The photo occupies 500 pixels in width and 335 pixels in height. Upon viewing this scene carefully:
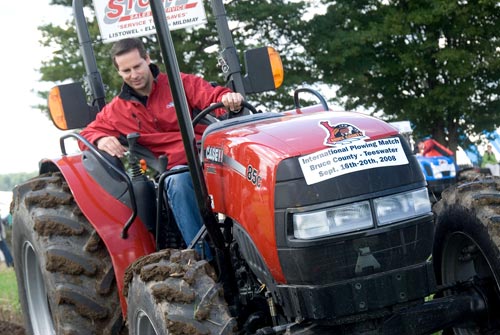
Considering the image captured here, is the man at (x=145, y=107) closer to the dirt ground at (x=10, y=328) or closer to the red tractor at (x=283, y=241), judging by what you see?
the red tractor at (x=283, y=241)

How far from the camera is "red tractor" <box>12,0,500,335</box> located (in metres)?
3.56

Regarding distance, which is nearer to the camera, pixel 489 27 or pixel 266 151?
pixel 266 151

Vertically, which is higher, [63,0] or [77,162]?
[63,0]

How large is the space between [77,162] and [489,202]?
7.42 feet

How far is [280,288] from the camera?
12.0 ft

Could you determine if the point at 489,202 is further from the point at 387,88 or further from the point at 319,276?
the point at 387,88

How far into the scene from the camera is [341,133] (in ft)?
12.3

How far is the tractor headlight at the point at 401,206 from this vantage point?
360 centimetres

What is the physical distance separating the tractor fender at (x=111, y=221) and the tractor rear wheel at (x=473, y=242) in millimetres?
1471

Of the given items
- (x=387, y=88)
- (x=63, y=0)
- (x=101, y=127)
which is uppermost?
(x=63, y=0)

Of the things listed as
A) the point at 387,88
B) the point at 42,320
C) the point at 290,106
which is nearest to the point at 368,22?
the point at 387,88

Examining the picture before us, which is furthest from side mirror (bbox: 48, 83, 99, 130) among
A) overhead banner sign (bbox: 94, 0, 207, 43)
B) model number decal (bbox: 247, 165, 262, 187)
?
model number decal (bbox: 247, 165, 262, 187)

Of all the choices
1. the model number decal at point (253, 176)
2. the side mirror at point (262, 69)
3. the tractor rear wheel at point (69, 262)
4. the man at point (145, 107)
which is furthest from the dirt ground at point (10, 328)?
the model number decal at point (253, 176)

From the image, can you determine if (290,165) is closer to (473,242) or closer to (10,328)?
(473,242)
